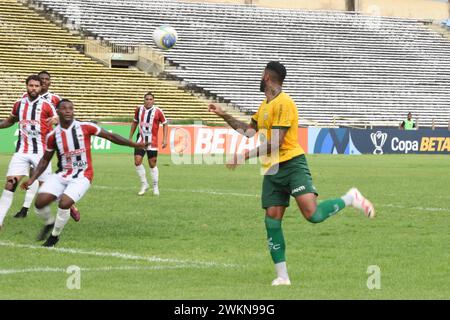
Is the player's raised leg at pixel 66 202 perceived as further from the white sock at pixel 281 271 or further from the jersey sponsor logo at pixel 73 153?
the white sock at pixel 281 271

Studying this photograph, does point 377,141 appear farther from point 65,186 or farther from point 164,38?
point 65,186

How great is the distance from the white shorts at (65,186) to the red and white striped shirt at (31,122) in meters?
2.51

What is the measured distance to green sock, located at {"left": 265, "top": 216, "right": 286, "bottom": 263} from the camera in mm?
9961

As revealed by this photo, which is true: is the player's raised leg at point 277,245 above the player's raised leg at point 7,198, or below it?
above

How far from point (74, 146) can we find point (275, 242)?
3.87 meters

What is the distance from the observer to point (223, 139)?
139 feet

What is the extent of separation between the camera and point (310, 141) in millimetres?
45688

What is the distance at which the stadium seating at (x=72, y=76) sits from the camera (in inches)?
1822

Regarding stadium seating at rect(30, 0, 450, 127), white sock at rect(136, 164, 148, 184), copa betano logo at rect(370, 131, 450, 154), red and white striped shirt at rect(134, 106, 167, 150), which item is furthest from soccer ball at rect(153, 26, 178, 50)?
stadium seating at rect(30, 0, 450, 127)

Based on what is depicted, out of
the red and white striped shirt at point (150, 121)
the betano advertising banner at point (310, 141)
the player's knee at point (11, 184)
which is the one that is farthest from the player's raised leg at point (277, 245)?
the betano advertising banner at point (310, 141)

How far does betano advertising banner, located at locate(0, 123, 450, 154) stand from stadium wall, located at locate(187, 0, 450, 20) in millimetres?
20909
